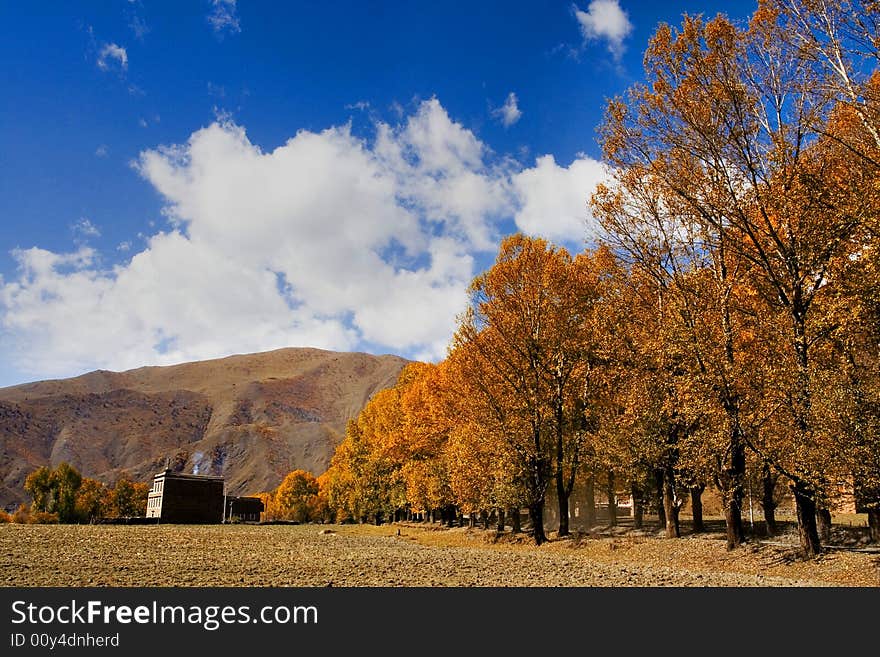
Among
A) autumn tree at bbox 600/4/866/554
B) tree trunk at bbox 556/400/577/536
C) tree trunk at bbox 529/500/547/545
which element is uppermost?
autumn tree at bbox 600/4/866/554

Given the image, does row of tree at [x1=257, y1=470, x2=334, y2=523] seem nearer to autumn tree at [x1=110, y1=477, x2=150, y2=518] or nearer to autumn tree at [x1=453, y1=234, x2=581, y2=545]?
autumn tree at [x1=110, y1=477, x2=150, y2=518]

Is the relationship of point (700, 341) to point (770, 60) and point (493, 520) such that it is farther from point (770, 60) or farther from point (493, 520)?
point (493, 520)

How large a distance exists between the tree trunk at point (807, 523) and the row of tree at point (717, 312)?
46mm

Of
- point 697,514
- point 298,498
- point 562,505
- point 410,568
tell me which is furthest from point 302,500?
point 410,568

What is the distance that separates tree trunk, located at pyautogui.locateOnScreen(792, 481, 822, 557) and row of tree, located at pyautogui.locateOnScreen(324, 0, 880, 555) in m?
0.05

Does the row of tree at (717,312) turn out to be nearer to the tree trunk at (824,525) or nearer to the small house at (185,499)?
the tree trunk at (824,525)

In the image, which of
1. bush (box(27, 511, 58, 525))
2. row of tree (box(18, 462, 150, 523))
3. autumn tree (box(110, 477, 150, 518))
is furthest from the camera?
autumn tree (box(110, 477, 150, 518))

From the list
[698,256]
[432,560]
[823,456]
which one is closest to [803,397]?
[823,456]

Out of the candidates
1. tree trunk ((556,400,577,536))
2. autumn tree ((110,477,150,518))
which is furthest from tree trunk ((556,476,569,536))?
autumn tree ((110,477,150,518))

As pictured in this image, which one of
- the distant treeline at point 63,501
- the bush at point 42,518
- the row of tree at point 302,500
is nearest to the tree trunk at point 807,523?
the bush at point 42,518

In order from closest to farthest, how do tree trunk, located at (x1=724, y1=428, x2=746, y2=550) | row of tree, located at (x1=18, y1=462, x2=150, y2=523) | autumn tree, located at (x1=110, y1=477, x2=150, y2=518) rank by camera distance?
tree trunk, located at (x1=724, y1=428, x2=746, y2=550), row of tree, located at (x1=18, y1=462, x2=150, y2=523), autumn tree, located at (x1=110, y1=477, x2=150, y2=518)

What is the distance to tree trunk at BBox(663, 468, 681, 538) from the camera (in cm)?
2657

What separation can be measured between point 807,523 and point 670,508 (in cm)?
857

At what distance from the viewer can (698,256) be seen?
23.3 metres
